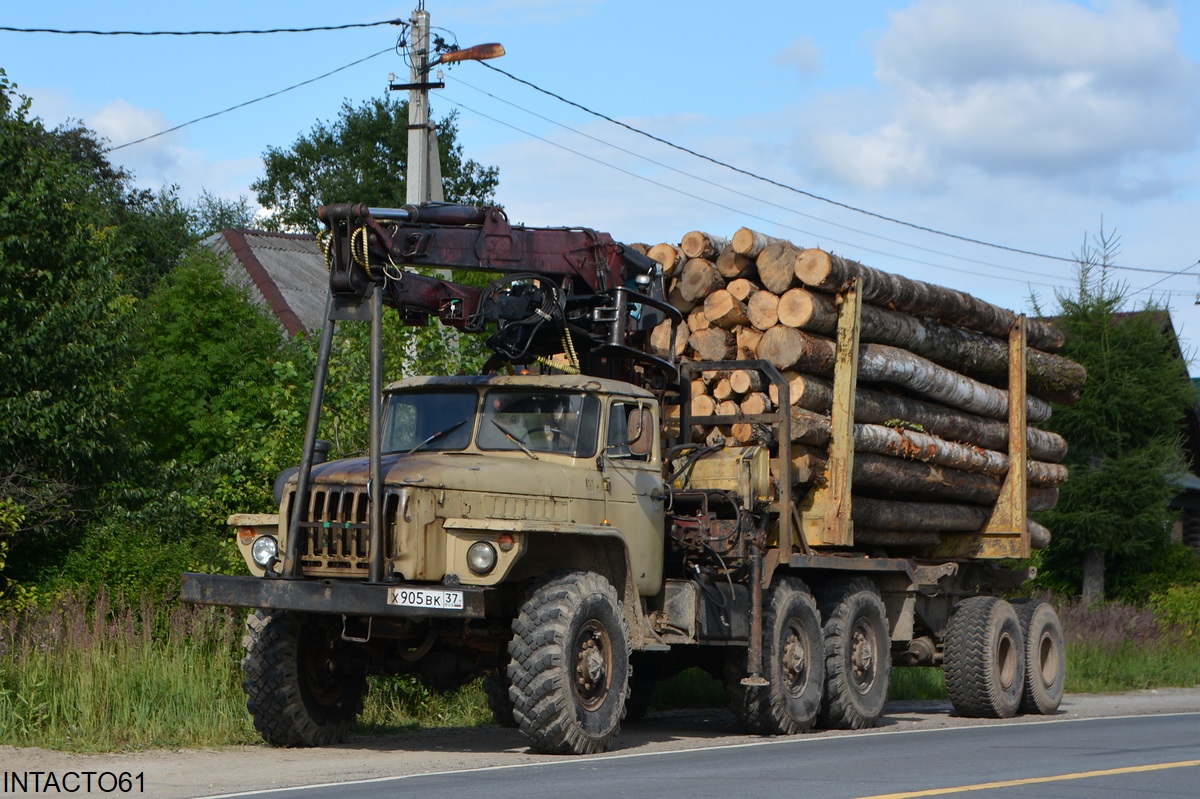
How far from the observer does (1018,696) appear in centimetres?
1717

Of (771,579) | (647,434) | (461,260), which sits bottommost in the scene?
(771,579)

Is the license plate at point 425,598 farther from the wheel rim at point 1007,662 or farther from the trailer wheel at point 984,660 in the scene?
the wheel rim at point 1007,662

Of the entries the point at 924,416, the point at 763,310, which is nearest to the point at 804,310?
the point at 763,310

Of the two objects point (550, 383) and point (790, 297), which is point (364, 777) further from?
point (790, 297)

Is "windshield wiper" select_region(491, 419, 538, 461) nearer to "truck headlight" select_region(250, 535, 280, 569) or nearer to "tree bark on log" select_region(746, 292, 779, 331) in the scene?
"truck headlight" select_region(250, 535, 280, 569)

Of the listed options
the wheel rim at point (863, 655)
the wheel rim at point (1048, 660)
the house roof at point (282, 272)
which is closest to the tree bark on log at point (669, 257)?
the wheel rim at point (863, 655)

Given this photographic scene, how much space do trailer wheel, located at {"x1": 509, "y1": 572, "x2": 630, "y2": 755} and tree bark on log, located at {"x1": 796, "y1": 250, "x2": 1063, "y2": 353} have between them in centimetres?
438

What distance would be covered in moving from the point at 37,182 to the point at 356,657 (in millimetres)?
9921

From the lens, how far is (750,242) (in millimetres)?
14859

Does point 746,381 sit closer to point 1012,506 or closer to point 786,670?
point 786,670

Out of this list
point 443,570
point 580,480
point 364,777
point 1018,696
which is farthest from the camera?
point 1018,696

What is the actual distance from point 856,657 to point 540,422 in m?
4.79

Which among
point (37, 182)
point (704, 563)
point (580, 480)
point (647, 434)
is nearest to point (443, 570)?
point (580, 480)

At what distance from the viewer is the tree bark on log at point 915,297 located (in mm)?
14710
